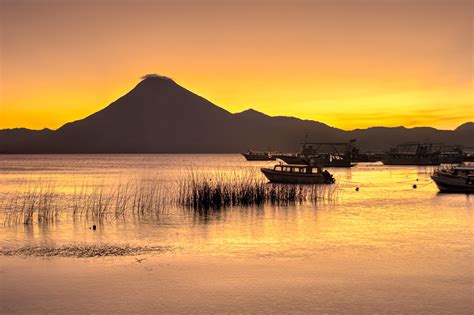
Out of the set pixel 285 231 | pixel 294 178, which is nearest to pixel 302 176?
pixel 294 178

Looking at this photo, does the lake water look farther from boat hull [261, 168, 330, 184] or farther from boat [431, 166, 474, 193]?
boat hull [261, 168, 330, 184]

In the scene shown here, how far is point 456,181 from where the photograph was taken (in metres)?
44.6

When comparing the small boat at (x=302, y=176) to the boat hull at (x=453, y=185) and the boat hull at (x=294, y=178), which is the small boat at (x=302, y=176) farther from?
the boat hull at (x=453, y=185)

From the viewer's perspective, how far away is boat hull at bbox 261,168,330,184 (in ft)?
173

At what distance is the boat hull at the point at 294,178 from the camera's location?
52750 mm

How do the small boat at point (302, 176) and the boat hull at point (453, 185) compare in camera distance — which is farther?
the small boat at point (302, 176)

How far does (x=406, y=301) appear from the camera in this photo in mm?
12555

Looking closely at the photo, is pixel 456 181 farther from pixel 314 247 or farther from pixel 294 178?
pixel 314 247

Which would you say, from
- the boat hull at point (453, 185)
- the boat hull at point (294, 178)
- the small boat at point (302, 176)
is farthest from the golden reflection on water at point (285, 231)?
the small boat at point (302, 176)

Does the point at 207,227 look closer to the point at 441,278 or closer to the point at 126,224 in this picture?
the point at 126,224

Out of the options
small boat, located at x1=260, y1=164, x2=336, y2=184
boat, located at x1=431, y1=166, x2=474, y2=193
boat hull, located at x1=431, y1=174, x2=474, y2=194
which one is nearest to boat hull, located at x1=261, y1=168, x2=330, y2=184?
small boat, located at x1=260, y1=164, x2=336, y2=184

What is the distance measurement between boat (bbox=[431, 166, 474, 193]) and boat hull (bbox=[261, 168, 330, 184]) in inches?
443

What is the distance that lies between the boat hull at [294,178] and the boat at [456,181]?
443 inches

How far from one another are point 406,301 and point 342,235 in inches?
395
